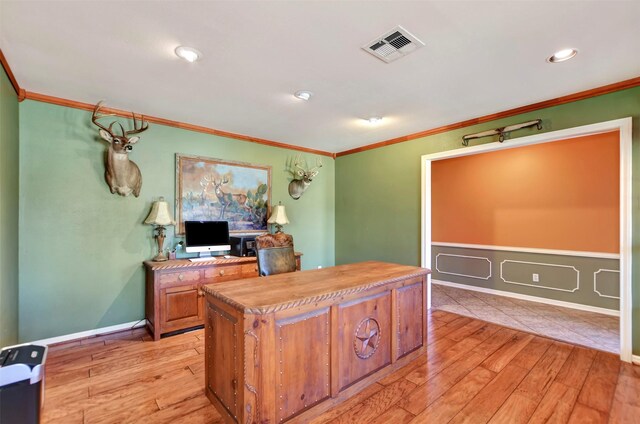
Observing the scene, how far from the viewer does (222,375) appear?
5.99 ft

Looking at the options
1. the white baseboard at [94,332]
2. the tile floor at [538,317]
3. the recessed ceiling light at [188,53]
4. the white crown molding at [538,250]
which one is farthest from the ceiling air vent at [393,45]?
the white crown molding at [538,250]

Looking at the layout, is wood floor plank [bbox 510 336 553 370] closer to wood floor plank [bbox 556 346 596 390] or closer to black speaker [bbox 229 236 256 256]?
wood floor plank [bbox 556 346 596 390]

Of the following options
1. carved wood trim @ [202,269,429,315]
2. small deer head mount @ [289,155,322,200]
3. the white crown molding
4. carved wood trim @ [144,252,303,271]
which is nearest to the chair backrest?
carved wood trim @ [202,269,429,315]

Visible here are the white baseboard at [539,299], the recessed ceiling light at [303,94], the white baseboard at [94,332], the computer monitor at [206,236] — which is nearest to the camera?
the recessed ceiling light at [303,94]

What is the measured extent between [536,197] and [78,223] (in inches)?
240

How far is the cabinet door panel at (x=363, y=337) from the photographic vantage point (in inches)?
79.0

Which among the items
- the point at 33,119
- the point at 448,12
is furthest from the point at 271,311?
the point at 33,119

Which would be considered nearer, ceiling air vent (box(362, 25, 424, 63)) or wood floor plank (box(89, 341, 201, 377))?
ceiling air vent (box(362, 25, 424, 63))

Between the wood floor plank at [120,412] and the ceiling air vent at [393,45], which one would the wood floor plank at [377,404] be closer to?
the wood floor plank at [120,412]

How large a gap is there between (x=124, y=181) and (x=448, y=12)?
340 cm

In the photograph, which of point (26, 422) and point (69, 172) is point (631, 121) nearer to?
point (26, 422)

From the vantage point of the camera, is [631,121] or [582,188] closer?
[631,121]

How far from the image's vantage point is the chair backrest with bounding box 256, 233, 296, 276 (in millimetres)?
2645

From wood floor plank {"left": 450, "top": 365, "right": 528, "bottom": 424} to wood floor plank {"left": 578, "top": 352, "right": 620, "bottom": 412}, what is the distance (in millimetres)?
386
